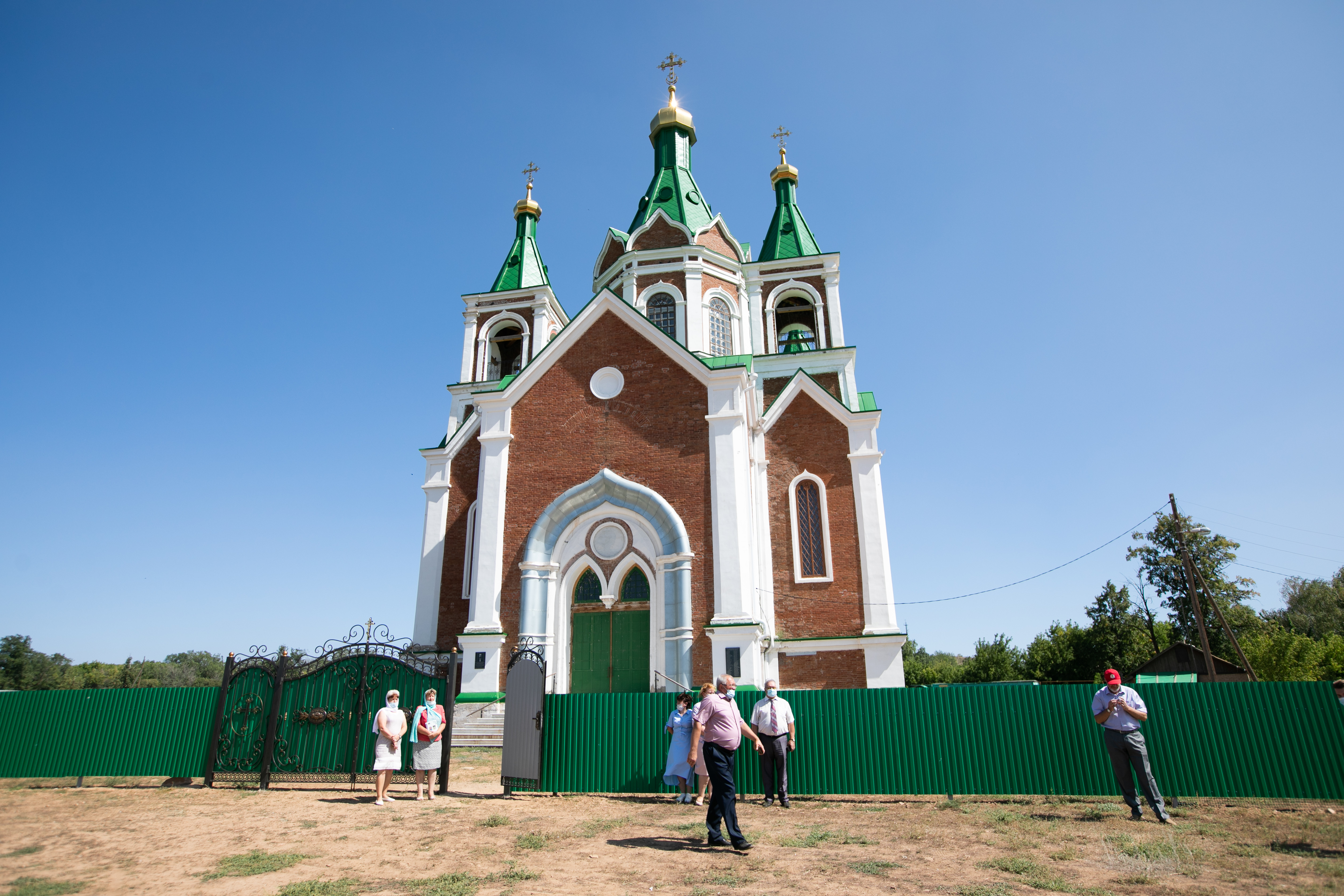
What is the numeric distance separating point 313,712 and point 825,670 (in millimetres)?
11369

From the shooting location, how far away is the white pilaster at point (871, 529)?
18.7 m

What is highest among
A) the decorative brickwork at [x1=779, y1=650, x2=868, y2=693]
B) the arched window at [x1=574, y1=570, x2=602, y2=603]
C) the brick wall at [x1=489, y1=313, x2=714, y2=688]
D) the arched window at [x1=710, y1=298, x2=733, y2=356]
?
the arched window at [x1=710, y1=298, x2=733, y2=356]

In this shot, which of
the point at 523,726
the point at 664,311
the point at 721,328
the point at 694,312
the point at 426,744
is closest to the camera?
the point at 426,744

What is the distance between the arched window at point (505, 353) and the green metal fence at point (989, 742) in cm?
1667

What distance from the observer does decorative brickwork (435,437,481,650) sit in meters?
19.9

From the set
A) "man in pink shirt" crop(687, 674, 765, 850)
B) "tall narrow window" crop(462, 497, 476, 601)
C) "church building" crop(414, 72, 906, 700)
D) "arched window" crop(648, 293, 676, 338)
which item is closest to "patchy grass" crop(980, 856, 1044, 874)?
"man in pink shirt" crop(687, 674, 765, 850)

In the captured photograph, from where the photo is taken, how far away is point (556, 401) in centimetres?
1820

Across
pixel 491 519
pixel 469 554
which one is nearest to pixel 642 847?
pixel 491 519

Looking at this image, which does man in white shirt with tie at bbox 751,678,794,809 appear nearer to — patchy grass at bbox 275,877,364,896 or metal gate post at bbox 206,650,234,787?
patchy grass at bbox 275,877,364,896

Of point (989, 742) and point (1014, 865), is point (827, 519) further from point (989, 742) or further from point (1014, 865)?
point (1014, 865)

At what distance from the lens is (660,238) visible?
23.7 metres

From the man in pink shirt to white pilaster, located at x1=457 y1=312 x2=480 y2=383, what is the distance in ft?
62.5

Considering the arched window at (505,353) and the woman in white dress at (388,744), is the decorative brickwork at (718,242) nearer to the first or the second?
the arched window at (505,353)

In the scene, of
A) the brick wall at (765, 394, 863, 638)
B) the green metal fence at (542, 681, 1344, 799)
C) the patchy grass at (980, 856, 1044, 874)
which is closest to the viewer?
the patchy grass at (980, 856, 1044, 874)
